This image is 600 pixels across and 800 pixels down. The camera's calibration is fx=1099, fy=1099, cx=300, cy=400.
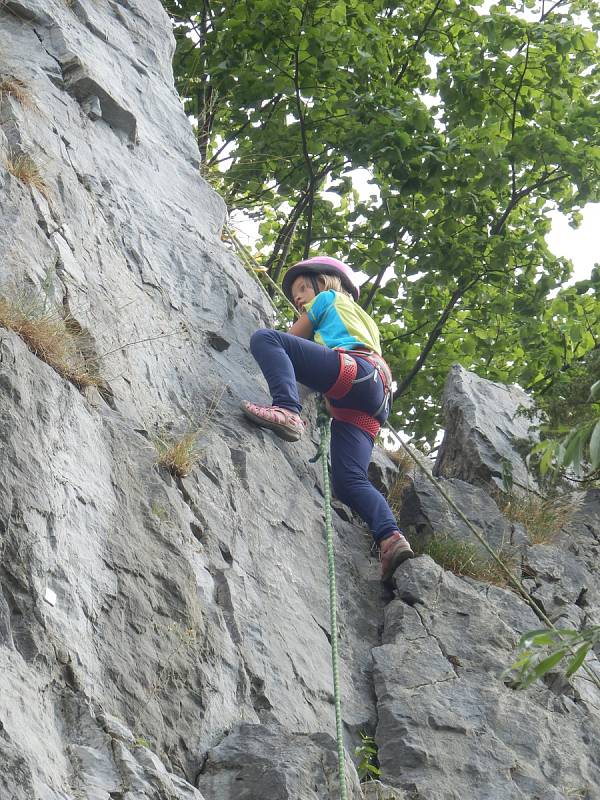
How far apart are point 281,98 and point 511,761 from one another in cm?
874

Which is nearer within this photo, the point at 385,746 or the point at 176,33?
the point at 385,746

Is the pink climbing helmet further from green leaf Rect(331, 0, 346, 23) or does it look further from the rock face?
green leaf Rect(331, 0, 346, 23)

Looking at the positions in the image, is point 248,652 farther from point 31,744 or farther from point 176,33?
point 176,33

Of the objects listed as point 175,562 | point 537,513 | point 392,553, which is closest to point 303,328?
point 392,553

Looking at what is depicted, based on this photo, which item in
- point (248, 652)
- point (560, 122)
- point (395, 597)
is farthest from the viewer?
point (560, 122)

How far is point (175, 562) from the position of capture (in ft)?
16.8

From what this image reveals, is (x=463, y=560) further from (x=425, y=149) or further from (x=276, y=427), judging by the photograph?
(x=425, y=149)

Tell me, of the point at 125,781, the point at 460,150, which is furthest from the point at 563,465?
the point at 460,150

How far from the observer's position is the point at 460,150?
11.6 metres

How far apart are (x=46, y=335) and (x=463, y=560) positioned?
Answer: 338cm

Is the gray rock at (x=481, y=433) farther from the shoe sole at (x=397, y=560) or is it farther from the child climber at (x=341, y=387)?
the shoe sole at (x=397, y=560)

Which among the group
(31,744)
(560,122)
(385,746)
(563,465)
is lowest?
(31,744)

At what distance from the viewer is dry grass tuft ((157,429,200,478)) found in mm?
5672

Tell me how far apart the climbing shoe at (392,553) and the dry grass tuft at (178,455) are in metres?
1.54
